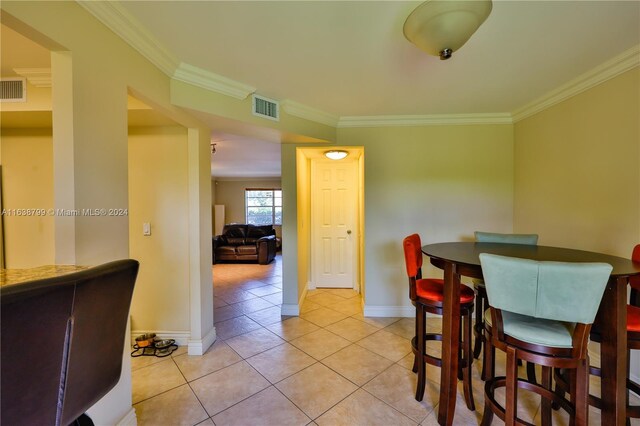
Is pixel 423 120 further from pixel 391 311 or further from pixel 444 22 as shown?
pixel 391 311

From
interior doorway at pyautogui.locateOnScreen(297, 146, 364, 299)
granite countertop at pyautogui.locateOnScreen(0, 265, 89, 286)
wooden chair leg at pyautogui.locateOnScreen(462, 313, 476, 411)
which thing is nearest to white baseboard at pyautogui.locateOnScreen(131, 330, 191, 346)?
granite countertop at pyautogui.locateOnScreen(0, 265, 89, 286)

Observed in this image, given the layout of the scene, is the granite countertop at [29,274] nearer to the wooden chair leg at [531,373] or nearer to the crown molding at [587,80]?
the wooden chair leg at [531,373]

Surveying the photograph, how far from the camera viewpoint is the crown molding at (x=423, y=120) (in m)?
2.97

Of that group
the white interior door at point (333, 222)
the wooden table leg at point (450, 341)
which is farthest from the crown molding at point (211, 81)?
the wooden table leg at point (450, 341)

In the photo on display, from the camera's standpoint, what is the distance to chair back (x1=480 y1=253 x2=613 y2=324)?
1068 millimetres

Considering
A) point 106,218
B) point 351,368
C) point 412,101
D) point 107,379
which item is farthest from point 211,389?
point 412,101

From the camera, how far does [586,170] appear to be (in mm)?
2168

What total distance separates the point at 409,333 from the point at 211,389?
6.48ft

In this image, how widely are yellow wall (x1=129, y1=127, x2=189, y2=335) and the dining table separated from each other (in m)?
2.25

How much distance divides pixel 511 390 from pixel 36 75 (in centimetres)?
349

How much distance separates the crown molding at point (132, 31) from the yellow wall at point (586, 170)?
3.29 metres

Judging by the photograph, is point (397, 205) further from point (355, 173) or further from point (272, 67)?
point (272, 67)

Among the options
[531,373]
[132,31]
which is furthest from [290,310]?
[132,31]

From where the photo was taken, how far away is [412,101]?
260cm
